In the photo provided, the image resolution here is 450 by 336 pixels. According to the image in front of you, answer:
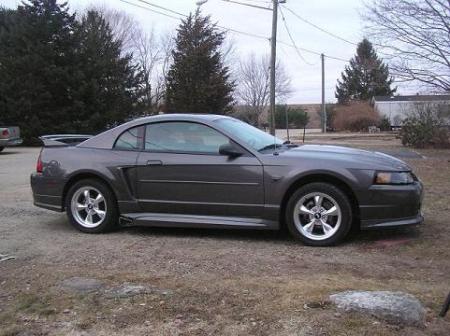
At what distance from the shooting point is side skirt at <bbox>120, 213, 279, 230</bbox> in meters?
6.32

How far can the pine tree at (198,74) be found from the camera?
119ft

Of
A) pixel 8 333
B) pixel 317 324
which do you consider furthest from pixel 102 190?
pixel 317 324

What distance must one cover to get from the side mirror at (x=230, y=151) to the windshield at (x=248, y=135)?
0.17m

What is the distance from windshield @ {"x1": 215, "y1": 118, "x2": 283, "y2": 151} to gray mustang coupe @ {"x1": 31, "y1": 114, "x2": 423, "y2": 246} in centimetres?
2

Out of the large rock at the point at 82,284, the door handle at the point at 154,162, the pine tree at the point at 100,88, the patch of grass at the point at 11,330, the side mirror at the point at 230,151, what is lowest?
the patch of grass at the point at 11,330

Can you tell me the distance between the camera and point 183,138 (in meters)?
6.80

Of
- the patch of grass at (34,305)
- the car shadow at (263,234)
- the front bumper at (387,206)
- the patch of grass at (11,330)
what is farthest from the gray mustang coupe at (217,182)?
the patch of grass at (11,330)

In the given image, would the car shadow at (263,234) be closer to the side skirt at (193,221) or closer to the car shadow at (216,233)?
the car shadow at (216,233)

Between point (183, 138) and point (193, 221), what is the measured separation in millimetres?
983

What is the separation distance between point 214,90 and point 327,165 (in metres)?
30.4

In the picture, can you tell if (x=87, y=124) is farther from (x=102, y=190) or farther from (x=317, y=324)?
(x=317, y=324)

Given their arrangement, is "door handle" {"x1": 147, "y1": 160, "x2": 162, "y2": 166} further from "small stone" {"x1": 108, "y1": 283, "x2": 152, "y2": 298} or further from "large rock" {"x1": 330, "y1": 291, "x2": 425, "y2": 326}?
"large rock" {"x1": 330, "y1": 291, "x2": 425, "y2": 326}

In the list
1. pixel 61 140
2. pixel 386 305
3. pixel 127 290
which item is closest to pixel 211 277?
pixel 127 290

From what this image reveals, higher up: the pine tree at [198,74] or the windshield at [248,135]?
the pine tree at [198,74]
